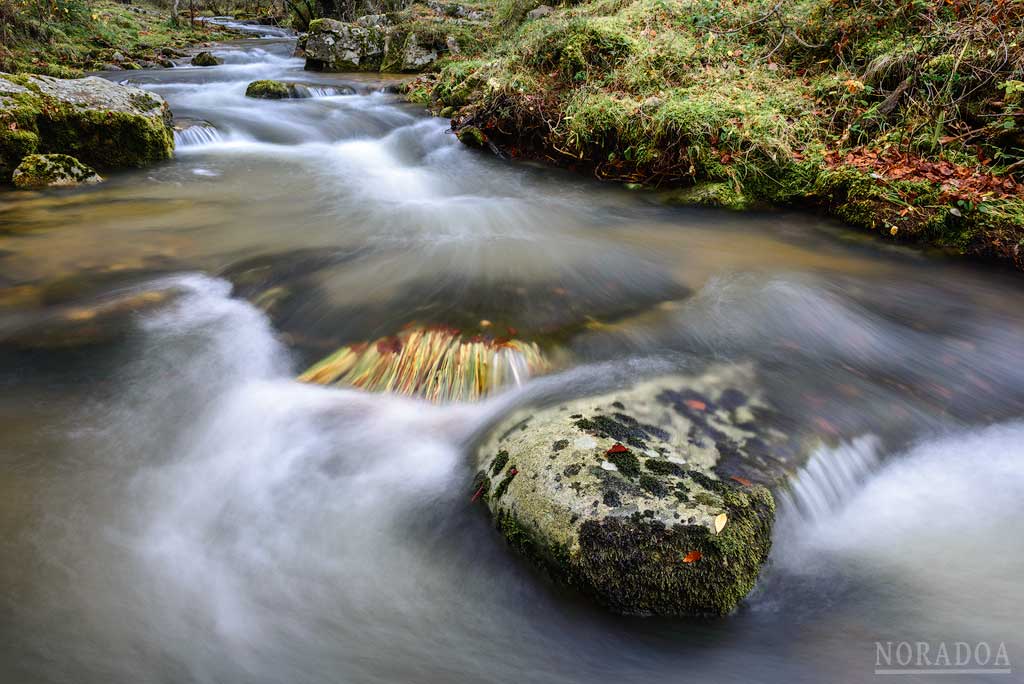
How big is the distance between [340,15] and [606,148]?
68.7ft

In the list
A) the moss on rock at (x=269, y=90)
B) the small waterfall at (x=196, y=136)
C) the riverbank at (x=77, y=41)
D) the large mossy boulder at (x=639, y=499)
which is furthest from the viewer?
the riverbank at (x=77, y=41)

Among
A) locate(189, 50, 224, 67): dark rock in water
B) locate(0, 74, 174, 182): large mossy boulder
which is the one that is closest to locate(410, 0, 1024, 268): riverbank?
locate(0, 74, 174, 182): large mossy boulder

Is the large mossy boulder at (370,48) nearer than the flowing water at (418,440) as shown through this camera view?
No

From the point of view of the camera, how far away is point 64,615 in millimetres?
1958

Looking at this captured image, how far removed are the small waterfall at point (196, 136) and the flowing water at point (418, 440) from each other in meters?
2.58

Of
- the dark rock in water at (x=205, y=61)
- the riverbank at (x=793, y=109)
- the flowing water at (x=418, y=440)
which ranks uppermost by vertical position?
the riverbank at (x=793, y=109)

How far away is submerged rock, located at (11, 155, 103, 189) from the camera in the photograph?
609 cm

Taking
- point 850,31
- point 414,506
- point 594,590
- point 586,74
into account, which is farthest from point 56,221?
point 850,31

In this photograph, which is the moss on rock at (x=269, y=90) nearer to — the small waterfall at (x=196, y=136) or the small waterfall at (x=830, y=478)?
the small waterfall at (x=196, y=136)

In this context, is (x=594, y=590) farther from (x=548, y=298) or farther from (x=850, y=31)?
(x=850, y=31)

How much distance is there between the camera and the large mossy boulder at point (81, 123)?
20.2 feet

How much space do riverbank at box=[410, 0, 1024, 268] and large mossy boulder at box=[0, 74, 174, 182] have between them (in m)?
4.44

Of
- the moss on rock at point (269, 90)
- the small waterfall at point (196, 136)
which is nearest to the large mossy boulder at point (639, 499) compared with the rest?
the small waterfall at point (196, 136)

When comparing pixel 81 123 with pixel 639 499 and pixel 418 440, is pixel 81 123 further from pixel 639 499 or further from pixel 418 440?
pixel 639 499
